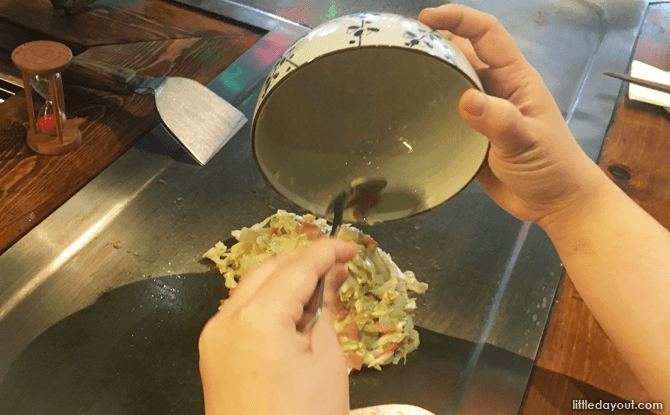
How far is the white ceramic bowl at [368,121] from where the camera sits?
24.7 inches

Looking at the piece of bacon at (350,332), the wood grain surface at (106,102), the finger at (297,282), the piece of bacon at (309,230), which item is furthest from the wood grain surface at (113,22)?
the finger at (297,282)

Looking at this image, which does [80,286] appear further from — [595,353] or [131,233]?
[595,353]

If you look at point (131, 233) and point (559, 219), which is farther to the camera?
point (131, 233)

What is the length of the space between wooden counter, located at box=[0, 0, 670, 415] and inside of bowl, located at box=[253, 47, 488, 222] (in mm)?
422

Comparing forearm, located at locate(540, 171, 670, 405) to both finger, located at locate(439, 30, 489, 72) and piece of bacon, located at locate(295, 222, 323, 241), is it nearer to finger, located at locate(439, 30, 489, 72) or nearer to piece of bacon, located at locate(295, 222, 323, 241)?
finger, located at locate(439, 30, 489, 72)

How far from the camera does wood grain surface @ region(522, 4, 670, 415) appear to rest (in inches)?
33.6

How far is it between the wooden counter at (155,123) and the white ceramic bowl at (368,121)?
0.42 metres

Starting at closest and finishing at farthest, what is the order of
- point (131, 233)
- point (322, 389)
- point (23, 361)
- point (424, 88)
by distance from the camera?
point (322, 389) < point (424, 88) < point (23, 361) < point (131, 233)

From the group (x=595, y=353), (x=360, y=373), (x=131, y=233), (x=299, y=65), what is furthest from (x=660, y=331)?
(x=131, y=233)

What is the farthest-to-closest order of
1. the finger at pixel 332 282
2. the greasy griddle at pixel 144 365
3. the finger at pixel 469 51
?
the finger at pixel 469 51, the greasy griddle at pixel 144 365, the finger at pixel 332 282

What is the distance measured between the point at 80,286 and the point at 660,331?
100cm

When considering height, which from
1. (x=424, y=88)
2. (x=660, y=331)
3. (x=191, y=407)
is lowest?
(x=191, y=407)

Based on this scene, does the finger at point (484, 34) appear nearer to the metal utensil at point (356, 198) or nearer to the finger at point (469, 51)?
the finger at point (469, 51)

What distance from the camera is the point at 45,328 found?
0.87 meters
